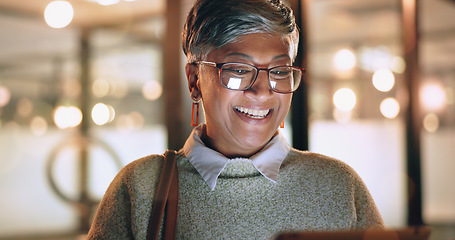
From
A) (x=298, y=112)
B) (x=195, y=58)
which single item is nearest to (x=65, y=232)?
(x=298, y=112)

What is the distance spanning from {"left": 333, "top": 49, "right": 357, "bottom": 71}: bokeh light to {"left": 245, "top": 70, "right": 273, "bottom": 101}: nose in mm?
2814

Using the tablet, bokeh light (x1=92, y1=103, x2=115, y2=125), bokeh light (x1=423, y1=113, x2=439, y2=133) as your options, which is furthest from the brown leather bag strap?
bokeh light (x1=423, y1=113, x2=439, y2=133)

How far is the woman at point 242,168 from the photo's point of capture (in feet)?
3.58

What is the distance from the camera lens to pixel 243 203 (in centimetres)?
111

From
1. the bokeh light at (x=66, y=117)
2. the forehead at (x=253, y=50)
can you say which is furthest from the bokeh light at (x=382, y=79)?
the forehead at (x=253, y=50)

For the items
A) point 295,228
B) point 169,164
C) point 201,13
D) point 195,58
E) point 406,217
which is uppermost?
point 201,13

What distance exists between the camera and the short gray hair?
1085mm

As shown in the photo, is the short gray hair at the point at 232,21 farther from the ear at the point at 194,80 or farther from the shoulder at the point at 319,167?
the shoulder at the point at 319,167

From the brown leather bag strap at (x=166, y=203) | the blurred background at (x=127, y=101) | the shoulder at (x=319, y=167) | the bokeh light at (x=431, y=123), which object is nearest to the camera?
the brown leather bag strap at (x=166, y=203)

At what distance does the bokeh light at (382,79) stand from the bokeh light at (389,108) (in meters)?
0.11

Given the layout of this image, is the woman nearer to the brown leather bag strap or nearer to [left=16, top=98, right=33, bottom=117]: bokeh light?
the brown leather bag strap

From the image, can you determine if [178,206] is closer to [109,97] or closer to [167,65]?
[167,65]

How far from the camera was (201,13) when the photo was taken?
44.0 inches

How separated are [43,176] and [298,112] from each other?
197cm
